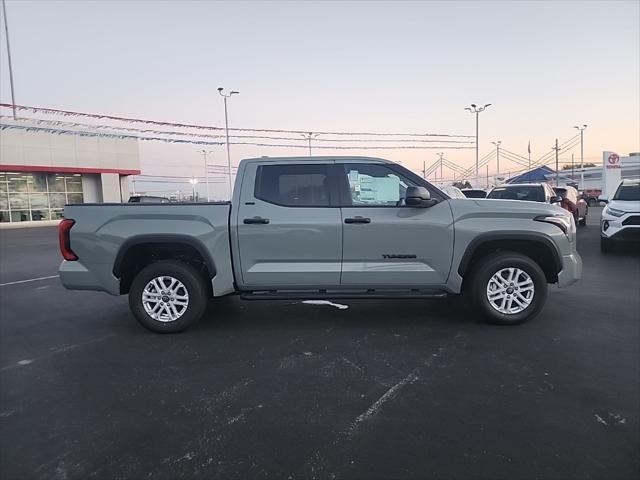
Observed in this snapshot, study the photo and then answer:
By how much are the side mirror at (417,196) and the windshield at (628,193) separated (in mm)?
8588

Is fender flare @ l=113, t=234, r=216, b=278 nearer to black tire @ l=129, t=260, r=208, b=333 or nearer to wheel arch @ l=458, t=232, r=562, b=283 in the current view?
black tire @ l=129, t=260, r=208, b=333

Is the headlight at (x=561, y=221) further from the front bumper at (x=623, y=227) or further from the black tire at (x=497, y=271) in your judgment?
the front bumper at (x=623, y=227)

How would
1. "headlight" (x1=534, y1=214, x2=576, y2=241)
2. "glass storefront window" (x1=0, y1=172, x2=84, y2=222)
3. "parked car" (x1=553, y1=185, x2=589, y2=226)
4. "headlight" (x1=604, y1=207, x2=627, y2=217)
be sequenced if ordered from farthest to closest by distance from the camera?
"glass storefront window" (x1=0, y1=172, x2=84, y2=222)
"parked car" (x1=553, y1=185, x2=589, y2=226)
"headlight" (x1=604, y1=207, x2=627, y2=217)
"headlight" (x1=534, y1=214, x2=576, y2=241)

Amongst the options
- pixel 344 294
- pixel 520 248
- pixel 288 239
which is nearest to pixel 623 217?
pixel 520 248

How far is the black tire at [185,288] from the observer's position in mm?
5129

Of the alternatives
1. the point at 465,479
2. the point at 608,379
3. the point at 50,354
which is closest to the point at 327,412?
the point at 465,479

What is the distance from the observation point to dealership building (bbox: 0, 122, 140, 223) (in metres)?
32.8

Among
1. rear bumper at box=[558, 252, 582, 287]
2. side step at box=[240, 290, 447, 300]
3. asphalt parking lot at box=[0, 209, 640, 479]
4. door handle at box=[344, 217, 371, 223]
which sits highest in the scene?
door handle at box=[344, 217, 371, 223]

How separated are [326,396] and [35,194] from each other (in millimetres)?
38790

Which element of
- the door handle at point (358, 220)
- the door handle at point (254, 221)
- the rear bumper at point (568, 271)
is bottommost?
the rear bumper at point (568, 271)

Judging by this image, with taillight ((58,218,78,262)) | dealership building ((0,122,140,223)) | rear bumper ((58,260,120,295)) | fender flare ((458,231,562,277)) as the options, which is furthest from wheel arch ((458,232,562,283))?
dealership building ((0,122,140,223))

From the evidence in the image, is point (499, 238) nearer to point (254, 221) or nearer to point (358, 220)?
point (358, 220)

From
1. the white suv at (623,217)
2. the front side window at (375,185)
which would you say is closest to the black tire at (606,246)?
the white suv at (623,217)

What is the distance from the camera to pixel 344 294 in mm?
5176
